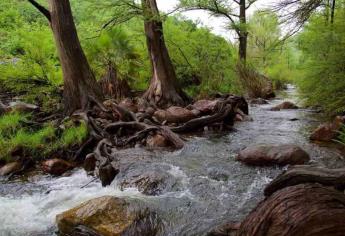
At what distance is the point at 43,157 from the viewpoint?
24.4 feet

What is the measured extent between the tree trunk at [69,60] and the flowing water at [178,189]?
3.30m

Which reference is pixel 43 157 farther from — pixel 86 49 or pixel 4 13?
pixel 4 13

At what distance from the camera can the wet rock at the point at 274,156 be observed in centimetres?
633

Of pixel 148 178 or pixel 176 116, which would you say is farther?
pixel 176 116

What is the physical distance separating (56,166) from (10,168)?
955 millimetres

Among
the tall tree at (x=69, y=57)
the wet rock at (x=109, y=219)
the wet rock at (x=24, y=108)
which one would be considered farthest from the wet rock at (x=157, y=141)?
the wet rock at (x=24, y=108)

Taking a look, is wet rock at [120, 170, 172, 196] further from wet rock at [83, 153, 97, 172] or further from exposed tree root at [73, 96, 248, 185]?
wet rock at [83, 153, 97, 172]

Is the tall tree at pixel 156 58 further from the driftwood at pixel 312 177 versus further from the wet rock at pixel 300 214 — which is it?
the wet rock at pixel 300 214

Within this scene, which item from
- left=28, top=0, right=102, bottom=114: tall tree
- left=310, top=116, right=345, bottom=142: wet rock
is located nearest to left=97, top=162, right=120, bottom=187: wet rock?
left=28, top=0, right=102, bottom=114: tall tree

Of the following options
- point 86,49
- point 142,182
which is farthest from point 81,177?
point 86,49

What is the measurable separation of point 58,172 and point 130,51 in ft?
31.1

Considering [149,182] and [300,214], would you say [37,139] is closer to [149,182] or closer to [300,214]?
[149,182]

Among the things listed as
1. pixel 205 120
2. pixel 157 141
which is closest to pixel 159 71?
pixel 205 120

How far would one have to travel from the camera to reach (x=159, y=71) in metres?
13.1
